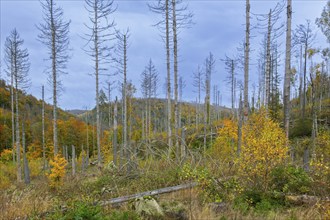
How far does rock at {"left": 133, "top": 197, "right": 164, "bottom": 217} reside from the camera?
668 centimetres

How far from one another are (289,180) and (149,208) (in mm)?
3575

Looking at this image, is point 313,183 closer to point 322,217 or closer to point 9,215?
point 322,217

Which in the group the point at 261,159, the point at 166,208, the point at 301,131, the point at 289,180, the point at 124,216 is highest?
the point at 261,159

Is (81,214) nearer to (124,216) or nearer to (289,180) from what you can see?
(124,216)

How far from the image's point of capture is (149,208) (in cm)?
673

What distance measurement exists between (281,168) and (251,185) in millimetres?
1016

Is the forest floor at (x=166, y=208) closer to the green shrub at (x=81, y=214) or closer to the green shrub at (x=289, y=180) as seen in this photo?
the green shrub at (x=81, y=214)

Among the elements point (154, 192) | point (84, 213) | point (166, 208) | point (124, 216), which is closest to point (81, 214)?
point (84, 213)

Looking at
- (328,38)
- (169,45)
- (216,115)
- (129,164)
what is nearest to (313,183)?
(129,164)

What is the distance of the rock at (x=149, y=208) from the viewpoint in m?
6.68

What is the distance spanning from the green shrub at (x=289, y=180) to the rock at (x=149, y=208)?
2857 mm

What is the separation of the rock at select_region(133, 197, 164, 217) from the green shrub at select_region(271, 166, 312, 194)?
286 cm

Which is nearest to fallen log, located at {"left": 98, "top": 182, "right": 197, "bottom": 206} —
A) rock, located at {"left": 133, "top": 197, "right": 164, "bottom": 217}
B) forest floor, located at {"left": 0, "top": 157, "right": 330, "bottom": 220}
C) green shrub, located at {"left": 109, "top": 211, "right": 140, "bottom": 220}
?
forest floor, located at {"left": 0, "top": 157, "right": 330, "bottom": 220}

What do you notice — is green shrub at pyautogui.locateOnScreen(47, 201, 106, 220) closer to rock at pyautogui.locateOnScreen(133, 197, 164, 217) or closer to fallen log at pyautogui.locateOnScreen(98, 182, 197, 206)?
rock at pyautogui.locateOnScreen(133, 197, 164, 217)
